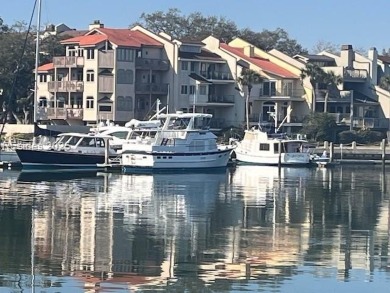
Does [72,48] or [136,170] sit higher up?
[72,48]

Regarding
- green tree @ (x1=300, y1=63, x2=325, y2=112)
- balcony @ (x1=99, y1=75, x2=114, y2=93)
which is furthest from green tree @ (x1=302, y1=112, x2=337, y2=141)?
balcony @ (x1=99, y1=75, x2=114, y2=93)

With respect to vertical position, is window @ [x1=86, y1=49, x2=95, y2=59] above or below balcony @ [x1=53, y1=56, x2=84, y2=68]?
above

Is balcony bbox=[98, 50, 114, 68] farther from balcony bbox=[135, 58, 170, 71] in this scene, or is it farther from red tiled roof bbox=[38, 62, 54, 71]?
red tiled roof bbox=[38, 62, 54, 71]

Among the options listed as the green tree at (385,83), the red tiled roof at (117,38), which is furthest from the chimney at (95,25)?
the green tree at (385,83)

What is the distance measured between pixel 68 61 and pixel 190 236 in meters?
57.8

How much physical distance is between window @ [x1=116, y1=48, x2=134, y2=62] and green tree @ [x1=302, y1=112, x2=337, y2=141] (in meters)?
16.9

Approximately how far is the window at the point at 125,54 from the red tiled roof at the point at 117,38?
22.8 inches

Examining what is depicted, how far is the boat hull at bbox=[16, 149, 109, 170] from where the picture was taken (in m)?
66.5

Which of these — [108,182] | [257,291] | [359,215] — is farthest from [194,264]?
[108,182]

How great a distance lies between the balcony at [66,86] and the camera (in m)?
90.7

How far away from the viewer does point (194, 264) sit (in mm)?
28797

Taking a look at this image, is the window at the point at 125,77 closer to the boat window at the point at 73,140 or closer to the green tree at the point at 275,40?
the boat window at the point at 73,140

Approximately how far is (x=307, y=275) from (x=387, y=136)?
238 feet

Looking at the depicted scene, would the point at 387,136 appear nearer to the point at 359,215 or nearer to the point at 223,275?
the point at 359,215
